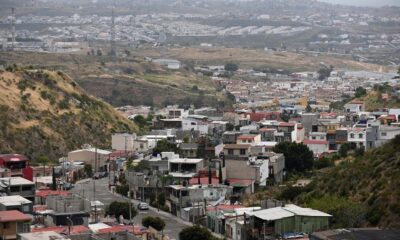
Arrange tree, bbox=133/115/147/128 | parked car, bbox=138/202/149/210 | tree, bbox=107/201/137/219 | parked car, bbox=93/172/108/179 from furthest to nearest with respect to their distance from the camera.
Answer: tree, bbox=133/115/147/128 < parked car, bbox=93/172/108/179 < parked car, bbox=138/202/149/210 < tree, bbox=107/201/137/219

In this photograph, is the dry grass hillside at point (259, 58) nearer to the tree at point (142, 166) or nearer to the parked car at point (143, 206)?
the tree at point (142, 166)

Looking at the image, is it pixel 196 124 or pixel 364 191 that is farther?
pixel 196 124

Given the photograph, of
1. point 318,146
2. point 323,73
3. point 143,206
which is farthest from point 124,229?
point 323,73

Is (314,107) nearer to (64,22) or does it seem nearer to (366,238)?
(366,238)

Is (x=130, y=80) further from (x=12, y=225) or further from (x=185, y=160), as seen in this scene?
(x=12, y=225)

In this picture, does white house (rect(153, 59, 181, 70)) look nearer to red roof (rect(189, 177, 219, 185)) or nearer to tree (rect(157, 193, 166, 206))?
red roof (rect(189, 177, 219, 185))

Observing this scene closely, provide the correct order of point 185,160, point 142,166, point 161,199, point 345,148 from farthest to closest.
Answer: point 345,148
point 142,166
point 185,160
point 161,199

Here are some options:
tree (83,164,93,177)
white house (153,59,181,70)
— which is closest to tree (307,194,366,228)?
tree (83,164,93,177)
